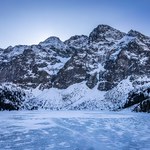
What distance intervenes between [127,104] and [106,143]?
155564 millimetres

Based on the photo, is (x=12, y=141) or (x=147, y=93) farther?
(x=147, y=93)

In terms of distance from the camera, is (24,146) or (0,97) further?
(0,97)

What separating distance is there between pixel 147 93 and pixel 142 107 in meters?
20.7

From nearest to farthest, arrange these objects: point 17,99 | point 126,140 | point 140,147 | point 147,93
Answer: point 140,147 < point 126,140 < point 147,93 < point 17,99

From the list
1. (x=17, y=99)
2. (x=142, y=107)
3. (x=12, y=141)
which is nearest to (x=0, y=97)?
(x=17, y=99)

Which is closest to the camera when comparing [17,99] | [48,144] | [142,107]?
[48,144]

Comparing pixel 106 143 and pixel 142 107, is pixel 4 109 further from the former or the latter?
pixel 106 143

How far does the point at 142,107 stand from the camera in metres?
151

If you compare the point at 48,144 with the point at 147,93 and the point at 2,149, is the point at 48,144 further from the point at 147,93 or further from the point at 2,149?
the point at 147,93

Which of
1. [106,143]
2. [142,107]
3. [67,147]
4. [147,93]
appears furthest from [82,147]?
[147,93]

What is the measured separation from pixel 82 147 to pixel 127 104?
522 ft

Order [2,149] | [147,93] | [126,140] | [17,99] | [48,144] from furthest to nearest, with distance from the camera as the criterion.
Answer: [17,99] → [147,93] → [126,140] → [48,144] → [2,149]

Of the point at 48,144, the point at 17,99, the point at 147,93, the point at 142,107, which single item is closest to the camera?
the point at 48,144

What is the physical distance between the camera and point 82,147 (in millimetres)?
33188
